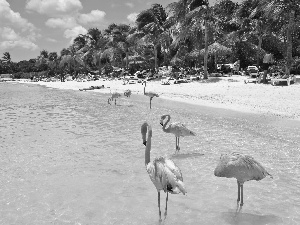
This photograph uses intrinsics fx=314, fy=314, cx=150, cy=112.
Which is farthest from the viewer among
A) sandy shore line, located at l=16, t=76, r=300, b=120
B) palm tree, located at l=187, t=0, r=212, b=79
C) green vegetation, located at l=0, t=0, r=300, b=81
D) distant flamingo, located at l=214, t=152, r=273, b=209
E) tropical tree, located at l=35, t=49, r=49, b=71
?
tropical tree, located at l=35, t=49, r=49, b=71

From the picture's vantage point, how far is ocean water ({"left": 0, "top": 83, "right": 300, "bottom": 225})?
18.7 feet

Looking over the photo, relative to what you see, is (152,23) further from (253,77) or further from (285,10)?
(285,10)

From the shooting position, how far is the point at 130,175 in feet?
24.9

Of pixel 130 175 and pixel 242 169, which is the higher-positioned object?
pixel 242 169

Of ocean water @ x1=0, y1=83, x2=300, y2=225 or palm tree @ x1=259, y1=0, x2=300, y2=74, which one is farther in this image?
palm tree @ x1=259, y1=0, x2=300, y2=74

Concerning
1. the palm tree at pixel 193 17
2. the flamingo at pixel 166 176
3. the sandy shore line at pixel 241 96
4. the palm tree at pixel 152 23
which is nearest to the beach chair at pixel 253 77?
the sandy shore line at pixel 241 96

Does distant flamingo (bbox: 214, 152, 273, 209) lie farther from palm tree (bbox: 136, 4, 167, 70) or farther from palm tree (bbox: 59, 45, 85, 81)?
palm tree (bbox: 59, 45, 85, 81)

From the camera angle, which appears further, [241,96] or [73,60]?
[73,60]

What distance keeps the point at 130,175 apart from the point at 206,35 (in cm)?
2624

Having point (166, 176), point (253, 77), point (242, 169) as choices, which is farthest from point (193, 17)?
point (166, 176)

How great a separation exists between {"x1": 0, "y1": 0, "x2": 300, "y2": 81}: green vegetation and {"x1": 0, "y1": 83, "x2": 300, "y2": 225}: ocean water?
1831cm

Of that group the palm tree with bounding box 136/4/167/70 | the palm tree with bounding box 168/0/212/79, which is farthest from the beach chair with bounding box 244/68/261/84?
the palm tree with bounding box 136/4/167/70

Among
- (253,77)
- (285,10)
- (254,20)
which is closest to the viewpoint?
(285,10)

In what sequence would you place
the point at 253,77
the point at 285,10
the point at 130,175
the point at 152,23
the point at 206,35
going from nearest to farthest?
1. the point at 130,175
2. the point at 285,10
3. the point at 253,77
4. the point at 206,35
5. the point at 152,23
